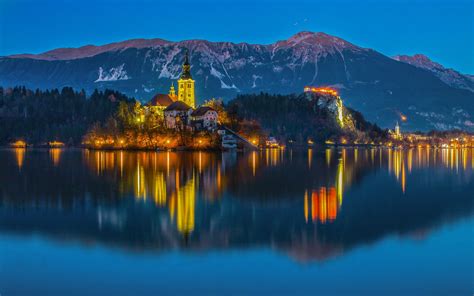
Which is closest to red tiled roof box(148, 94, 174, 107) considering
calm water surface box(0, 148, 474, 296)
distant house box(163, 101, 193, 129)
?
distant house box(163, 101, 193, 129)

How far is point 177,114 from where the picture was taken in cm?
13462

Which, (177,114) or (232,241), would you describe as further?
(177,114)

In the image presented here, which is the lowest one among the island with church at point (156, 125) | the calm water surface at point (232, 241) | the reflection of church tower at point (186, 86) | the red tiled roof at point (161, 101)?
the calm water surface at point (232, 241)

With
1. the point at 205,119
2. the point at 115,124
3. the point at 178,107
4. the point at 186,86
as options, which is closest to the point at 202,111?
the point at 205,119

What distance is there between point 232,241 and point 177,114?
113505 millimetres

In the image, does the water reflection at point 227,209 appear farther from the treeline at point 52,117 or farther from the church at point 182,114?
the treeline at point 52,117

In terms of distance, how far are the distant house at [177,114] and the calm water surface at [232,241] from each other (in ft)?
292

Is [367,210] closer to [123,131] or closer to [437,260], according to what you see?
[437,260]

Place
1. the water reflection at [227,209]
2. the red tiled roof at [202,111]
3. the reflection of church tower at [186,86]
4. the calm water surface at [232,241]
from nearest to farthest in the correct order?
the calm water surface at [232,241] → the water reflection at [227,209] → the red tiled roof at [202,111] → the reflection of church tower at [186,86]

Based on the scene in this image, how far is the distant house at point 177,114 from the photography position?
429 ft

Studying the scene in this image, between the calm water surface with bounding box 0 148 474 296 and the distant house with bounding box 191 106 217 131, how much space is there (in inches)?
3393

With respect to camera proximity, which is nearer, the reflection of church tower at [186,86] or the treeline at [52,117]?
the reflection of church tower at [186,86]

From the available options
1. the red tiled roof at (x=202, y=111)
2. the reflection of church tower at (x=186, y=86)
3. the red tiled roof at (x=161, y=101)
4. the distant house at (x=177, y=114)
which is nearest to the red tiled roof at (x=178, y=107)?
the distant house at (x=177, y=114)

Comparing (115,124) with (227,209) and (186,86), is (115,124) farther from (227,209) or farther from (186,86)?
(227,209)
